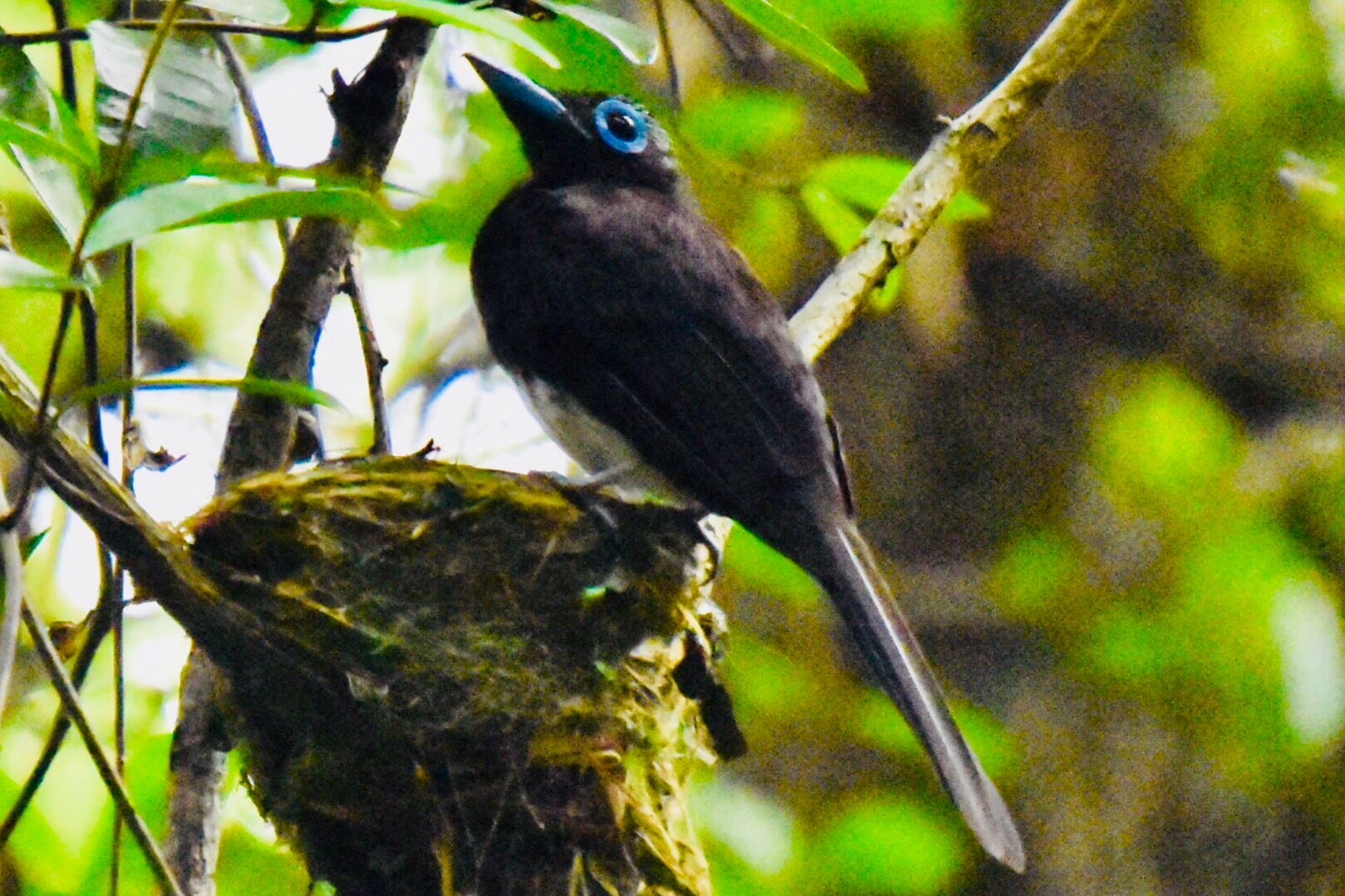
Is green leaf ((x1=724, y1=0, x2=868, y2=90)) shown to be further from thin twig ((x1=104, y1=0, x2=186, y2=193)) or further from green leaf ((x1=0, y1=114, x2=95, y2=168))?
green leaf ((x1=0, y1=114, x2=95, y2=168))

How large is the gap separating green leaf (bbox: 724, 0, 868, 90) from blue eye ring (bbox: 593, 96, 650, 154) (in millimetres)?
1950

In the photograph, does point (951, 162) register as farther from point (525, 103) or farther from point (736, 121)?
point (525, 103)

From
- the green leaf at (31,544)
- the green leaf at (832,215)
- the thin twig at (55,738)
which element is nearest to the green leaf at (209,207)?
the green leaf at (31,544)

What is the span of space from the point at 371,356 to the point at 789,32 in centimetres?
129

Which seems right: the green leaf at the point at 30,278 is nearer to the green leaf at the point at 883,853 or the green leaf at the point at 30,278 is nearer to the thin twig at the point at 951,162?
the thin twig at the point at 951,162

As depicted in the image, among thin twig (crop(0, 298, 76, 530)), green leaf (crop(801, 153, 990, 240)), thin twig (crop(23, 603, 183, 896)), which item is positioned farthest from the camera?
green leaf (crop(801, 153, 990, 240))

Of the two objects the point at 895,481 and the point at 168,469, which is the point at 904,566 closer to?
the point at 895,481

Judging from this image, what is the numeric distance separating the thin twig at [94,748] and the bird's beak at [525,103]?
6.30ft

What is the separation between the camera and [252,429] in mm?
2748

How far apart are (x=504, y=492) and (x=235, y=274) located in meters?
3.18

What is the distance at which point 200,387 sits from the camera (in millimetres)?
1571

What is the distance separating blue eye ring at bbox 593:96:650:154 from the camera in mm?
3973

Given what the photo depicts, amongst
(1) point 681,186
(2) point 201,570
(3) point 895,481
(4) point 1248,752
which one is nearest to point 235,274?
(1) point 681,186

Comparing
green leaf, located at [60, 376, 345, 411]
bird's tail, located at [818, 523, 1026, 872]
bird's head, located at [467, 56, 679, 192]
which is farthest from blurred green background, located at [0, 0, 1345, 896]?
green leaf, located at [60, 376, 345, 411]
